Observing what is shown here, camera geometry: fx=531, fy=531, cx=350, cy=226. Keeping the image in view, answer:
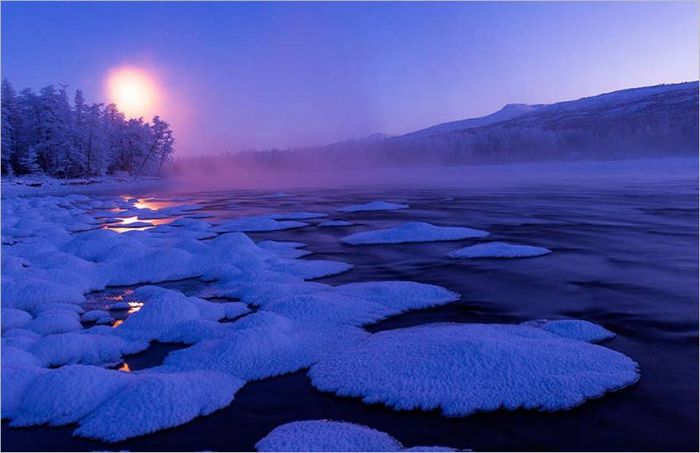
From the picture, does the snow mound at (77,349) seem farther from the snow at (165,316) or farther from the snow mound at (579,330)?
the snow mound at (579,330)

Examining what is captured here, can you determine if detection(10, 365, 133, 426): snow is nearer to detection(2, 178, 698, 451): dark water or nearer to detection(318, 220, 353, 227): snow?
detection(2, 178, 698, 451): dark water

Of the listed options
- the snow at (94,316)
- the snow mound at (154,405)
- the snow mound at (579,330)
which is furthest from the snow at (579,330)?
the snow at (94,316)

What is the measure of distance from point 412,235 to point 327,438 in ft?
37.4

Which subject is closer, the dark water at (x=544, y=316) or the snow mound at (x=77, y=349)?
the dark water at (x=544, y=316)

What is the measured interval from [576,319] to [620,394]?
2.38 metres

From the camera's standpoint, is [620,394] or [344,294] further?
[344,294]

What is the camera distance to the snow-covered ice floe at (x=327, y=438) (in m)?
4.36

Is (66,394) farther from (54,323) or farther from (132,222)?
(132,222)

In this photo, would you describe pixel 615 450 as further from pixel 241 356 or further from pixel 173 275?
pixel 173 275

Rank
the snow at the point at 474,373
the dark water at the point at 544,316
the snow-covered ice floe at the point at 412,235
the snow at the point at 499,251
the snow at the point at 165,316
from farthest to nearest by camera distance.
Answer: the snow-covered ice floe at the point at 412,235 → the snow at the point at 499,251 → the snow at the point at 165,316 → the snow at the point at 474,373 → the dark water at the point at 544,316

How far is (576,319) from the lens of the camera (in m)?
7.56

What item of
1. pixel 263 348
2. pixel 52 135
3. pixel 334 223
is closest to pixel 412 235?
pixel 334 223

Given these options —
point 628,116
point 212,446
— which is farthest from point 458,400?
point 628,116

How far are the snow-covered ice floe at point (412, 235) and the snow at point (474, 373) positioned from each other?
8923 millimetres
